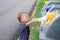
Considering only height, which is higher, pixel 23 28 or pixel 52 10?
pixel 52 10

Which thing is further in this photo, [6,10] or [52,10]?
[6,10]

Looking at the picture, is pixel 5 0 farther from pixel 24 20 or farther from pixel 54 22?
pixel 54 22

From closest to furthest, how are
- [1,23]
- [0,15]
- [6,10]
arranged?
1. [1,23]
2. [0,15]
3. [6,10]

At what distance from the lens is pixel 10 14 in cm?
973

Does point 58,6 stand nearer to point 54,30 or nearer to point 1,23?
point 54,30

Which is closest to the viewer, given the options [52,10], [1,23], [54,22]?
[54,22]

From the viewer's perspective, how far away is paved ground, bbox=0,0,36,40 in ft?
26.1

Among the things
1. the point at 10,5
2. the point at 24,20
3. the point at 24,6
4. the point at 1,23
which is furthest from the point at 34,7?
the point at 24,20

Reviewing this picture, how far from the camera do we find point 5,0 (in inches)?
468

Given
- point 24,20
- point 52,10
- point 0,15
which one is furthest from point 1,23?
point 52,10

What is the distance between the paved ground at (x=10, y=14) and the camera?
796cm

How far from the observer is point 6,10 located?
34.2 ft

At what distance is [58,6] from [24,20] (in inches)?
36.5

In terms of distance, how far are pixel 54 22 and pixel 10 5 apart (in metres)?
7.27
